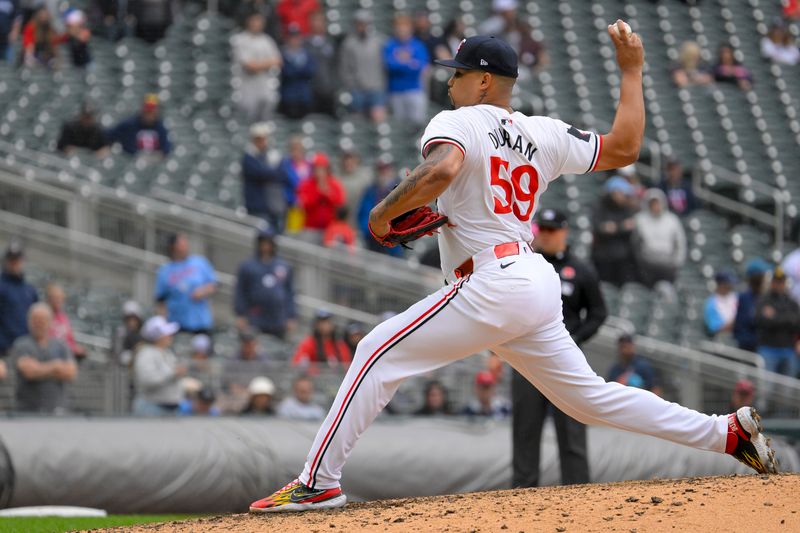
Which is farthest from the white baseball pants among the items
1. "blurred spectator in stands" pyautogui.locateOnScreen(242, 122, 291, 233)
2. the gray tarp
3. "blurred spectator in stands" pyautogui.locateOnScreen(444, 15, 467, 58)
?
"blurred spectator in stands" pyautogui.locateOnScreen(444, 15, 467, 58)

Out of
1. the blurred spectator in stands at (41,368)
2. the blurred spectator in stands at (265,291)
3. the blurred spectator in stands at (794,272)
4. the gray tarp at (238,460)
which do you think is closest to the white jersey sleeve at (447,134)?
the gray tarp at (238,460)

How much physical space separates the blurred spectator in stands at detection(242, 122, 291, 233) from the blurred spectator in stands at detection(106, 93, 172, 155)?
5.07ft

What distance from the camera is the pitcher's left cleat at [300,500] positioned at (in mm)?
5777

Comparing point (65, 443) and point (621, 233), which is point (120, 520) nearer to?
point (65, 443)

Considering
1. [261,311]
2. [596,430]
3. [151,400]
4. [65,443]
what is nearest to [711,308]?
[596,430]

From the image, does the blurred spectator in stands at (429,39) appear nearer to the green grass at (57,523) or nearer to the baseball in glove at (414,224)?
the green grass at (57,523)

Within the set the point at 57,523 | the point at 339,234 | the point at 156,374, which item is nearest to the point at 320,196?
the point at 339,234

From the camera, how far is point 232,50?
1784cm

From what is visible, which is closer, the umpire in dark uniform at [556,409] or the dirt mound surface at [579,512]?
the dirt mound surface at [579,512]

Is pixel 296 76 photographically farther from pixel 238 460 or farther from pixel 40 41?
pixel 238 460

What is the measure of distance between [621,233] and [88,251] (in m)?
5.57

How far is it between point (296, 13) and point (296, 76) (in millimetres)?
1277

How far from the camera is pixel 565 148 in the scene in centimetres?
591

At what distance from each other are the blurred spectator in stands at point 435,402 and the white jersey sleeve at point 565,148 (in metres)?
5.93
